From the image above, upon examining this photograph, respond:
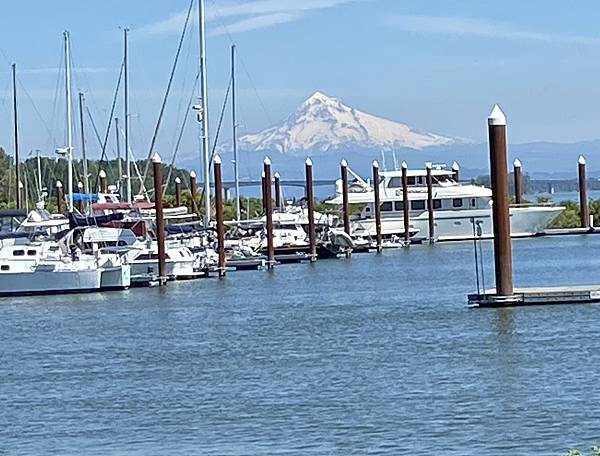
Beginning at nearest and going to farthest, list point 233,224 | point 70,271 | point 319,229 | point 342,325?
1. point 342,325
2. point 70,271
3. point 233,224
4. point 319,229

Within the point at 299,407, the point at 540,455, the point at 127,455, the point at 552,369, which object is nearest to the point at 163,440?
the point at 127,455

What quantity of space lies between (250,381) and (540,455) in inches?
372

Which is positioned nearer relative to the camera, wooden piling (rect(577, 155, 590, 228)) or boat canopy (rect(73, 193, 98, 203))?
boat canopy (rect(73, 193, 98, 203))

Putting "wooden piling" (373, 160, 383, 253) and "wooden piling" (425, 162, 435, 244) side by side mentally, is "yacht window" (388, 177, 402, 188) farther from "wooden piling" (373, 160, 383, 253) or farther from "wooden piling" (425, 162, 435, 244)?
"wooden piling" (373, 160, 383, 253)

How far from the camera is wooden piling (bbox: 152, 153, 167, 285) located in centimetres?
5425

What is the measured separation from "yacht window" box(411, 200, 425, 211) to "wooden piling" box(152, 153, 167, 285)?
127 ft

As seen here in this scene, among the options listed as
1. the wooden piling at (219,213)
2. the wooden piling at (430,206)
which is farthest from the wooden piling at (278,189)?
the wooden piling at (219,213)

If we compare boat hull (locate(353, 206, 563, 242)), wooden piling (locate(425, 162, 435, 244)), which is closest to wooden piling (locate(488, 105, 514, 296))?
wooden piling (locate(425, 162, 435, 244))

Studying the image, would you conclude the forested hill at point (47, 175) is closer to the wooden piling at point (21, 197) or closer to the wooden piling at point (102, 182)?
the wooden piling at point (21, 197)

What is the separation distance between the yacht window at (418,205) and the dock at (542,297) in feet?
180

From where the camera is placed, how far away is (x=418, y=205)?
3711 inches

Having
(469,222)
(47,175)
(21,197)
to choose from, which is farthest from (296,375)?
(47,175)

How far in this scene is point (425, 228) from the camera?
93.4 m

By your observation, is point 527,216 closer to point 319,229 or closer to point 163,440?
point 319,229
